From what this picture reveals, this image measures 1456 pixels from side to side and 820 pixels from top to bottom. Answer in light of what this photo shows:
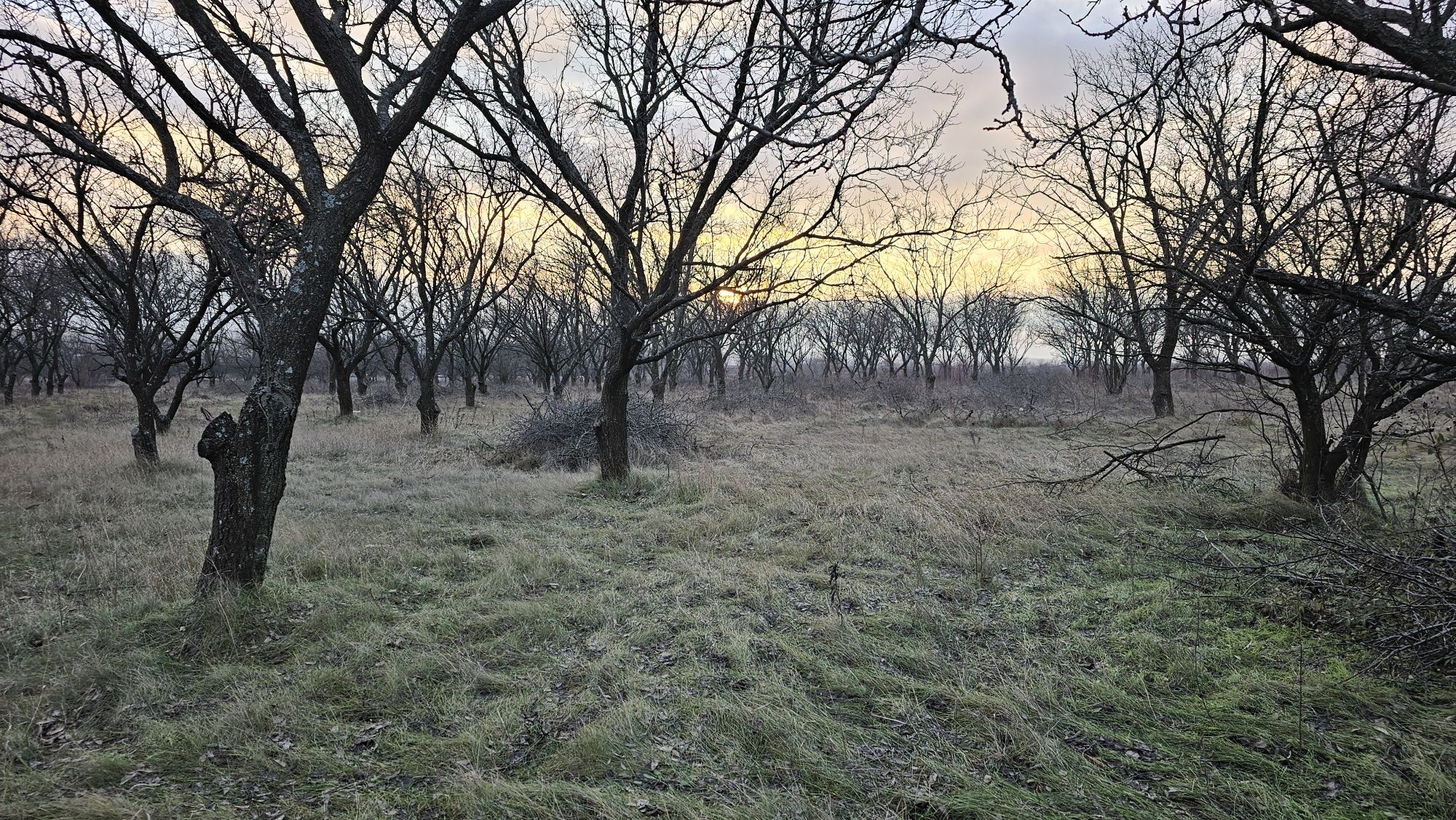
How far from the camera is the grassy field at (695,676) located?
259cm

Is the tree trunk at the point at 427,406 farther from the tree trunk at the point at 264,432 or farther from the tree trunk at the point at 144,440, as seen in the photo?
the tree trunk at the point at 264,432

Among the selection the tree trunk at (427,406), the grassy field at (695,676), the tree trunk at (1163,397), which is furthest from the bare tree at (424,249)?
the tree trunk at (1163,397)

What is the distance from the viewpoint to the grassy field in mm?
2594

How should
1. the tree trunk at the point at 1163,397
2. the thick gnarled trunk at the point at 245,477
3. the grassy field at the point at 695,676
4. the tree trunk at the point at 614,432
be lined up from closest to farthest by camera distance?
the grassy field at the point at 695,676 → the thick gnarled trunk at the point at 245,477 → the tree trunk at the point at 614,432 → the tree trunk at the point at 1163,397

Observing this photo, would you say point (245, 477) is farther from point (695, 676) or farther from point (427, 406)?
point (427, 406)

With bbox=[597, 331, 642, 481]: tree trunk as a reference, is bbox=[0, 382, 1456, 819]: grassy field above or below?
below

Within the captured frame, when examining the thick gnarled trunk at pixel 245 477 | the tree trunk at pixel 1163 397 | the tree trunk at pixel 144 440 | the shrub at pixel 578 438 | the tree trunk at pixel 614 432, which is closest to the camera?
the thick gnarled trunk at pixel 245 477

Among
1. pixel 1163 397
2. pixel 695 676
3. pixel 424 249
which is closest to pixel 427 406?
pixel 424 249

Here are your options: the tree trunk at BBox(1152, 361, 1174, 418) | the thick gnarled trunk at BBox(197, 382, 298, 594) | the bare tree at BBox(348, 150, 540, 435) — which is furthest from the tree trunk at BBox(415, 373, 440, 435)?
the tree trunk at BBox(1152, 361, 1174, 418)

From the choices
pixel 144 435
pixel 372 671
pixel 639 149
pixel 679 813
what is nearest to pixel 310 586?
pixel 372 671

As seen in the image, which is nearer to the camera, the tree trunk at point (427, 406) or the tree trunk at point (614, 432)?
the tree trunk at point (614, 432)

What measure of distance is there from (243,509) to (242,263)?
1.73 meters

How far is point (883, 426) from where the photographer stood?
18.6 meters

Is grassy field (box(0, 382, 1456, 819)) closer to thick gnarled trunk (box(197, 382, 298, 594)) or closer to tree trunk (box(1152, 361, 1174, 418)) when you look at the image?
thick gnarled trunk (box(197, 382, 298, 594))
